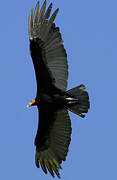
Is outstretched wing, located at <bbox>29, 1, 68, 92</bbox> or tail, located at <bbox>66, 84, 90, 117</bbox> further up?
outstretched wing, located at <bbox>29, 1, 68, 92</bbox>

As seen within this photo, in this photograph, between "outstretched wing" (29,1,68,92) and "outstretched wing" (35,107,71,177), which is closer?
"outstretched wing" (29,1,68,92)

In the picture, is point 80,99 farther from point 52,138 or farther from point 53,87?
point 52,138

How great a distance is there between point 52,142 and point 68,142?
57 centimetres

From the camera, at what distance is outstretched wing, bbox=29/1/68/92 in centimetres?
1476

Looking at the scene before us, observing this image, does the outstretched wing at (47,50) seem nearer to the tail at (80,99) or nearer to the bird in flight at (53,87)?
the bird in flight at (53,87)

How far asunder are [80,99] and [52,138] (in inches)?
55.3

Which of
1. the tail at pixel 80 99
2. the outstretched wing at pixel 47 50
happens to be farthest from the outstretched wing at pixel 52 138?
the outstretched wing at pixel 47 50

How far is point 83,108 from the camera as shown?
48.8ft

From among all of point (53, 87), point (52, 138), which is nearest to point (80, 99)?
point (53, 87)

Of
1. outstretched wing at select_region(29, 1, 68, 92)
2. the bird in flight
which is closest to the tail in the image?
the bird in flight

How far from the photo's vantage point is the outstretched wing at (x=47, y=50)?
1476cm

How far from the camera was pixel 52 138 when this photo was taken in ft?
50.9

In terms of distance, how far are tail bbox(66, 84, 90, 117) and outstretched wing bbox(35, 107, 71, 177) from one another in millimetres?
404

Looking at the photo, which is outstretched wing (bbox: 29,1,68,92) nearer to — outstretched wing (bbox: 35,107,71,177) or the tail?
the tail
